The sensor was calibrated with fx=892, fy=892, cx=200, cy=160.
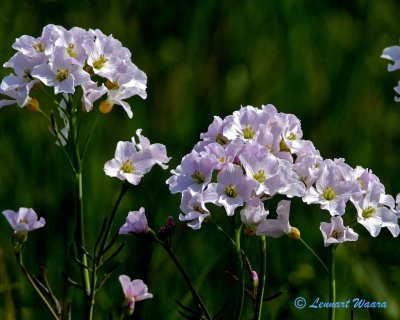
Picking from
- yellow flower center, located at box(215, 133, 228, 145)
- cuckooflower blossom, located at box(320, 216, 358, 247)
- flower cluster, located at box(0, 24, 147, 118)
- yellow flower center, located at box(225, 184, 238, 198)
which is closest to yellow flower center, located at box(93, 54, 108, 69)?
flower cluster, located at box(0, 24, 147, 118)

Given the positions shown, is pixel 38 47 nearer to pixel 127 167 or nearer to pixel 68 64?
pixel 68 64

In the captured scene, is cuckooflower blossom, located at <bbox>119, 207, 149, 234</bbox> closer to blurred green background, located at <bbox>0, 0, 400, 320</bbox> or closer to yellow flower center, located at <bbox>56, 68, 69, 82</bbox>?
yellow flower center, located at <bbox>56, 68, 69, 82</bbox>

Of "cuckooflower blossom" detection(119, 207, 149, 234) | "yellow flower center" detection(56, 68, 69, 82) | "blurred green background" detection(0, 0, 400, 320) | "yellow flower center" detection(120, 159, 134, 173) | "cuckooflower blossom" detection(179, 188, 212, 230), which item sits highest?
"yellow flower center" detection(56, 68, 69, 82)

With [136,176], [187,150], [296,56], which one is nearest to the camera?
[136,176]

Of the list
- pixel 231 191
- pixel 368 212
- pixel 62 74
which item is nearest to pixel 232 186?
pixel 231 191

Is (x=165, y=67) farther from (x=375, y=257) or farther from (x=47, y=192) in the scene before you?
(x=375, y=257)

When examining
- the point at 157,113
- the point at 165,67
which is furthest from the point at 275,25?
the point at 157,113
